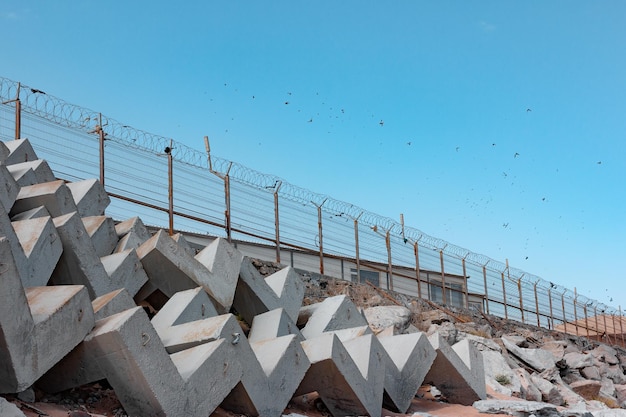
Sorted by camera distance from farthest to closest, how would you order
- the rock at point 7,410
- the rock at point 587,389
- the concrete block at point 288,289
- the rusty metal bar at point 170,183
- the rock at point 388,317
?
the rock at point 587,389 < the rusty metal bar at point 170,183 < the rock at point 388,317 < the concrete block at point 288,289 < the rock at point 7,410

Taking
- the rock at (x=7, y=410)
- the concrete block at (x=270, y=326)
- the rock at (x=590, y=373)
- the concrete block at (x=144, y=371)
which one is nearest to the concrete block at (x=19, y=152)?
the concrete block at (x=270, y=326)

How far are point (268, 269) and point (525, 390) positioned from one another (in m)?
4.15

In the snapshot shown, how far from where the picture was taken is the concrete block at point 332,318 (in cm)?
745

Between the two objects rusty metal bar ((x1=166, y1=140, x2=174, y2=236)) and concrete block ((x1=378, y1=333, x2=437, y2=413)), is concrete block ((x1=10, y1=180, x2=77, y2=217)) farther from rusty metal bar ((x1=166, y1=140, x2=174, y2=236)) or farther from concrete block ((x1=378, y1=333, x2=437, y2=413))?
rusty metal bar ((x1=166, y1=140, x2=174, y2=236))

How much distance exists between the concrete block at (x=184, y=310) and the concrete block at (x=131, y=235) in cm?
139

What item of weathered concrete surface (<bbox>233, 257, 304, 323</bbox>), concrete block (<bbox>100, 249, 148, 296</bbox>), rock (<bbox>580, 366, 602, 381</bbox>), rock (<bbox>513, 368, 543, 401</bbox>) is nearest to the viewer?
concrete block (<bbox>100, 249, 148, 296</bbox>)

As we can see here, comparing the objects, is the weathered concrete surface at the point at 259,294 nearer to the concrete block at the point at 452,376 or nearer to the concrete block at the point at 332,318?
the concrete block at the point at 332,318

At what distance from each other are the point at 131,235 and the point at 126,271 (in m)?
1.16

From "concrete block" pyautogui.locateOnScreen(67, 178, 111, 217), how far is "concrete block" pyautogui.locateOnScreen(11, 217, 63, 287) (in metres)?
2.19

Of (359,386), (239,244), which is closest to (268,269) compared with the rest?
(239,244)

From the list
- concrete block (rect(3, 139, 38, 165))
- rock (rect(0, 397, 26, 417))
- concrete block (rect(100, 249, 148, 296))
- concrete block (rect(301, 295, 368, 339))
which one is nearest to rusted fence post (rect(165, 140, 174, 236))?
concrete block (rect(3, 139, 38, 165))

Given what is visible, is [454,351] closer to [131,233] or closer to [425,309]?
[131,233]

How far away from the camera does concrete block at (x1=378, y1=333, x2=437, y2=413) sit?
6.89m

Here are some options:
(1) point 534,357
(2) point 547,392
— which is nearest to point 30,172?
(2) point 547,392
